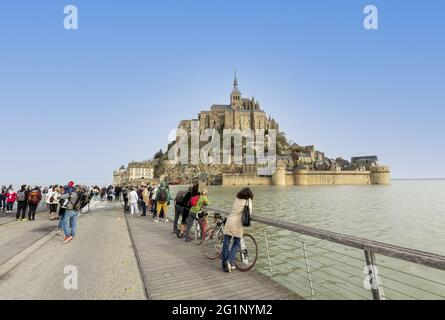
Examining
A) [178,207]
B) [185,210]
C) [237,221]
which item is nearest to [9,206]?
[178,207]

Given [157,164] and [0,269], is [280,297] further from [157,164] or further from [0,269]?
[157,164]

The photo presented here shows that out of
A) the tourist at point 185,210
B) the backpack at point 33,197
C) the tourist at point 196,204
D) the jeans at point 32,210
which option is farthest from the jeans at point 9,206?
the tourist at point 196,204

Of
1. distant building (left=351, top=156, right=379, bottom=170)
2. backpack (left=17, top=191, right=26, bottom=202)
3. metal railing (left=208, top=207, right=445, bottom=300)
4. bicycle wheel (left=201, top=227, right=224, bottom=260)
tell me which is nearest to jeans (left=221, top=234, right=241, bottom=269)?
metal railing (left=208, top=207, right=445, bottom=300)

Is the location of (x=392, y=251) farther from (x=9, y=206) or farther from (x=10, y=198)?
(x=9, y=206)

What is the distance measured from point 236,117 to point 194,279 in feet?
437

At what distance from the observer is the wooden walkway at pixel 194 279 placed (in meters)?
4.73

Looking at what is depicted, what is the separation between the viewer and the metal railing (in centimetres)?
388

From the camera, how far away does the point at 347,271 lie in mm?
10477

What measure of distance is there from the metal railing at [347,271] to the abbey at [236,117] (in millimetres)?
124274

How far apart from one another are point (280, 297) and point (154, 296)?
2052 mm

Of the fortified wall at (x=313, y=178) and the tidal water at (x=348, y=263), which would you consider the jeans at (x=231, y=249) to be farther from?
the fortified wall at (x=313, y=178)

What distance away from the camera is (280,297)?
4.62 meters

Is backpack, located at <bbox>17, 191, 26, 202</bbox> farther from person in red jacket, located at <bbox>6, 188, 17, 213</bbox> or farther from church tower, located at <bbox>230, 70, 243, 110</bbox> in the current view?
church tower, located at <bbox>230, 70, 243, 110</bbox>
